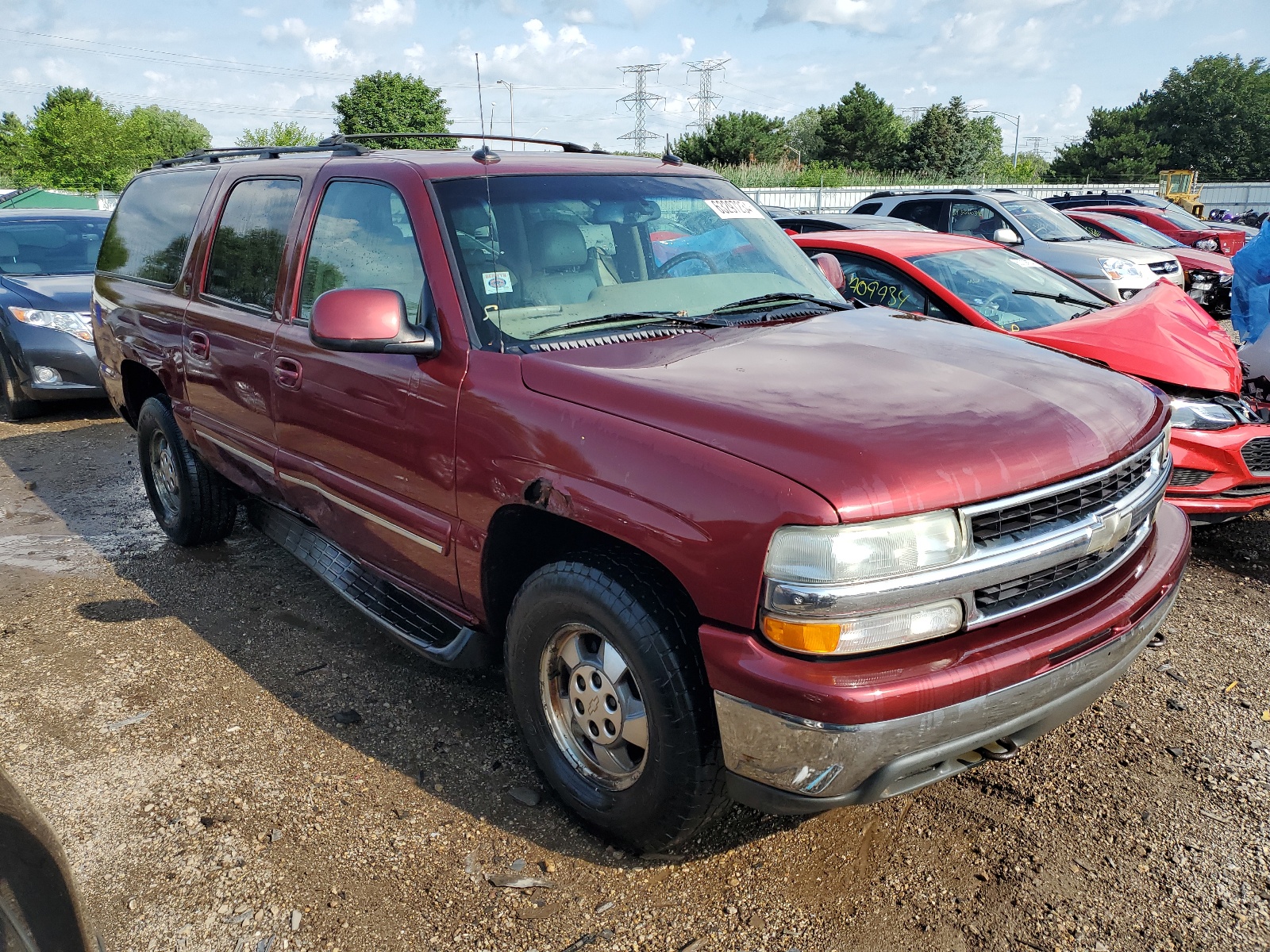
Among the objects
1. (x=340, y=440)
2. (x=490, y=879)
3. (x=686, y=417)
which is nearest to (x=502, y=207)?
(x=340, y=440)

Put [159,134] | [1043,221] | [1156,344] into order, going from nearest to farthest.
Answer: [1156,344] → [1043,221] → [159,134]

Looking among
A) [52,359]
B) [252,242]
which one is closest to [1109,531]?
[252,242]

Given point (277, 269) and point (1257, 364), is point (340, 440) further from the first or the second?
point (1257, 364)

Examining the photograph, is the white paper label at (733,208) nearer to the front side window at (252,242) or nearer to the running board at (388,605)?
the front side window at (252,242)

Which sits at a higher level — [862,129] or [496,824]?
[862,129]

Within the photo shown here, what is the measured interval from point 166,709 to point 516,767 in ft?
4.65

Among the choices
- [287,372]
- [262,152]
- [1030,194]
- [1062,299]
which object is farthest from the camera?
[1030,194]

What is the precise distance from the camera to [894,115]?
6975cm

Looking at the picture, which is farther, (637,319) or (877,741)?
(637,319)

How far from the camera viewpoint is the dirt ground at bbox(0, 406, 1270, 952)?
8.00 feet

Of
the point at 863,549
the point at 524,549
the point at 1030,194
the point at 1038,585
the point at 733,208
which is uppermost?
the point at 1030,194

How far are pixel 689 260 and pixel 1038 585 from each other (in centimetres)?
170

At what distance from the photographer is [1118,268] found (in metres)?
10.1

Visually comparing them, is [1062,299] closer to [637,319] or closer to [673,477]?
[637,319]
